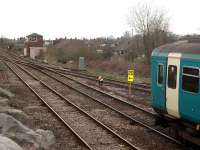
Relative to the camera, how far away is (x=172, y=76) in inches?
467

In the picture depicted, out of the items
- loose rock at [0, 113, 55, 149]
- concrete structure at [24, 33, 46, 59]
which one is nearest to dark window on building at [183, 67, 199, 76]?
loose rock at [0, 113, 55, 149]

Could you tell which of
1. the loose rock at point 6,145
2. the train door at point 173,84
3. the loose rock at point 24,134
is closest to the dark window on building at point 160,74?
the train door at point 173,84

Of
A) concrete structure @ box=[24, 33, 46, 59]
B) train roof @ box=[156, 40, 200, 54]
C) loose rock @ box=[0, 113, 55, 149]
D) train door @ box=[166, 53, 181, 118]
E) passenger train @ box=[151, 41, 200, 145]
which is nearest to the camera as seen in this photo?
passenger train @ box=[151, 41, 200, 145]

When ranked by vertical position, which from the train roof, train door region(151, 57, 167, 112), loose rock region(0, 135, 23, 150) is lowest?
loose rock region(0, 135, 23, 150)

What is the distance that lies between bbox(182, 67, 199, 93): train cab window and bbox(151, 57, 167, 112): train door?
1.23 metres

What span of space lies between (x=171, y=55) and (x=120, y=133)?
3.27 metres

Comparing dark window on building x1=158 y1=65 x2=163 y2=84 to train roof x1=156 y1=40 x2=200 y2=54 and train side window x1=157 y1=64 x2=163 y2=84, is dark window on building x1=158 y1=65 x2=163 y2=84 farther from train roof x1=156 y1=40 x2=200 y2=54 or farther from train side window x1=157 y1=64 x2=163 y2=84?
train roof x1=156 y1=40 x2=200 y2=54

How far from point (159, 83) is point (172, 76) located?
3.11ft

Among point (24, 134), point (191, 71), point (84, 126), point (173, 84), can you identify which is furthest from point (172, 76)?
point (84, 126)

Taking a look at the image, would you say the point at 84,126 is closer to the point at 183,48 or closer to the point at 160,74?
the point at 160,74

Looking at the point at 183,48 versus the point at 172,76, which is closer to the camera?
the point at 183,48

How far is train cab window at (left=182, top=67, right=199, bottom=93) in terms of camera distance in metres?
10.6

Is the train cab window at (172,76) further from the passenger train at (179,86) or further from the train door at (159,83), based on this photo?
the train door at (159,83)

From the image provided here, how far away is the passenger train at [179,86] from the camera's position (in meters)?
10.7
